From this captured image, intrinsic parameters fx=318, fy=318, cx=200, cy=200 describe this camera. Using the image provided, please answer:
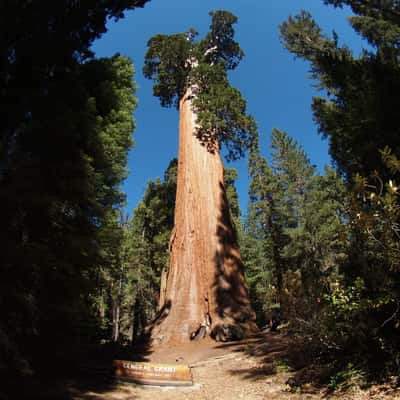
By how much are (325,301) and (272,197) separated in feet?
66.7

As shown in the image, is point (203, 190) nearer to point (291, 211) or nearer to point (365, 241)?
point (365, 241)

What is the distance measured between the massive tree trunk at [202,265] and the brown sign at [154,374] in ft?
7.93

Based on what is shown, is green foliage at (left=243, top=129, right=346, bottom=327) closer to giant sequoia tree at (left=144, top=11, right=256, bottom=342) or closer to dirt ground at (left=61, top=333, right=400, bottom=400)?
giant sequoia tree at (left=144, top=11, right=256, bottom=342)

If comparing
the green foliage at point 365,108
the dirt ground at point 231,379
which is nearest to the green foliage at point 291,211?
the dirt ground at point 231,379

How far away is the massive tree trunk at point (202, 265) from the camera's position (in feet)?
26.8

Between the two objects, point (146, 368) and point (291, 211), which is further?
point (291, 211)

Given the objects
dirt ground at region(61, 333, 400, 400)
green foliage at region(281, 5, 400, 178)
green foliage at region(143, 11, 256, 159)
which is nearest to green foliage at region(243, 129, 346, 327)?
green foliage at region(143, 11, 256, 159)

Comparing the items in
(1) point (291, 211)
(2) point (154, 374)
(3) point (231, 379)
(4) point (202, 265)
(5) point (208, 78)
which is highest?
(5) point (208, 78)

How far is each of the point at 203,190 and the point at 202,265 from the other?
94.1 inches

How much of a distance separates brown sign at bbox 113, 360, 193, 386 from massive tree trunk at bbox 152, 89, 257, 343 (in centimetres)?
242

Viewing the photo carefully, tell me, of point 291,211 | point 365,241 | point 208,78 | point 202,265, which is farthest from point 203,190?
point 291,211

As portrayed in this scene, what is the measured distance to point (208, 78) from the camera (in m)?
11.5

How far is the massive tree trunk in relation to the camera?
8.16 metres

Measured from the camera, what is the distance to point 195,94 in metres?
11.8
